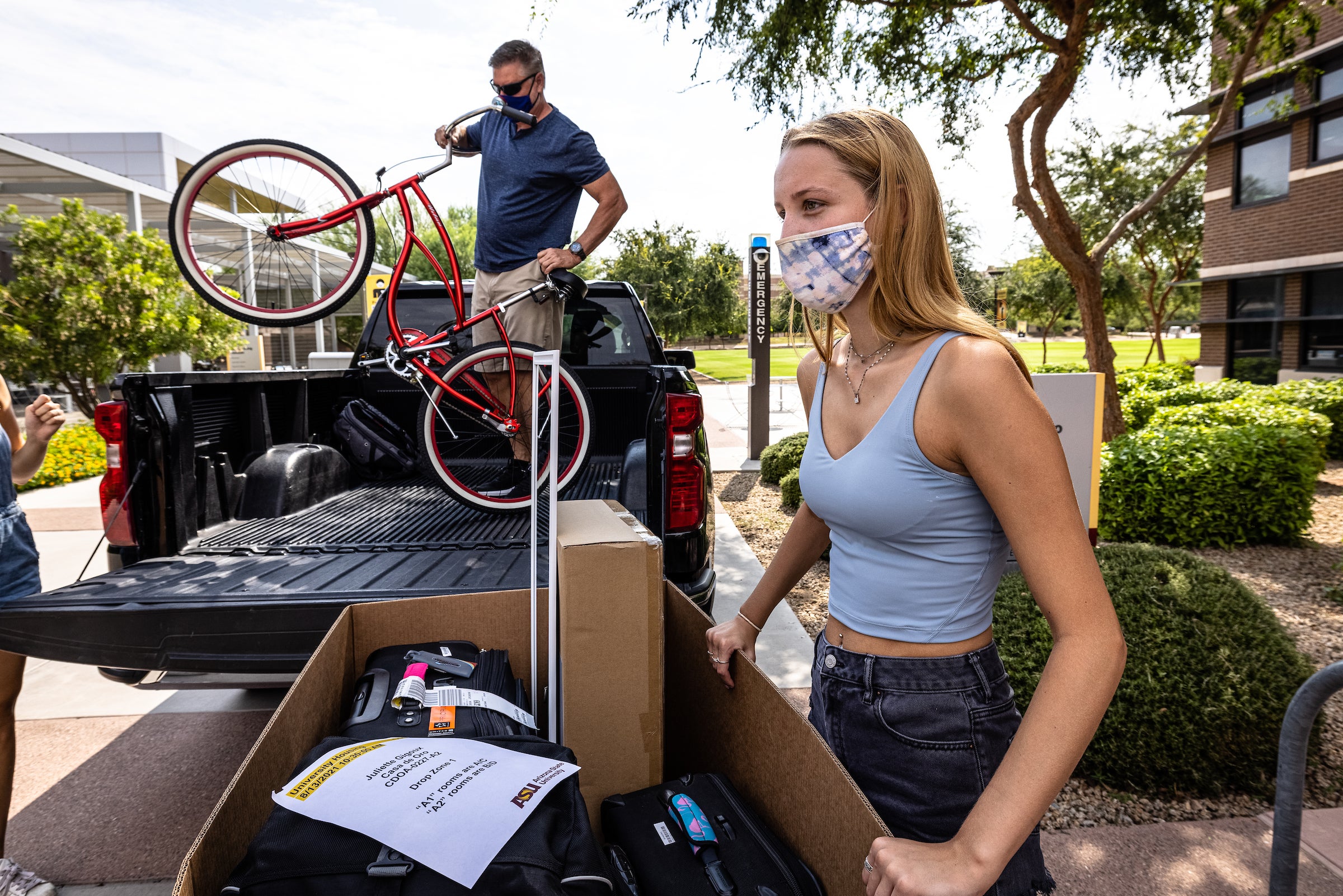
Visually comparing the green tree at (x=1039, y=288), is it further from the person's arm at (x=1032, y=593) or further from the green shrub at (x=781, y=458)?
the person's arm at (x=1032, y=593)

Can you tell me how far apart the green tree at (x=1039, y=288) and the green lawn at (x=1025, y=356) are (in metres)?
5.17

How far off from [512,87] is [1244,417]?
25.9 ft

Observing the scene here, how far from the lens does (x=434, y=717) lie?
1611 millimetres

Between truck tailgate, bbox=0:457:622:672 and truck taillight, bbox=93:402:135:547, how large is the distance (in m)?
0.19

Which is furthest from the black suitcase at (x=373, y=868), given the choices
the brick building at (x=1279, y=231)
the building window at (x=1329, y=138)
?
the building window at (x=1329, y=138)

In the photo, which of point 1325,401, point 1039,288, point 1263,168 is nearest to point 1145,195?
point 1263,168

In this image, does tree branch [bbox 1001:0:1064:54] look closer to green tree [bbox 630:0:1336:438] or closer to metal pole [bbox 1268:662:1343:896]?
green tree [bbox 630:0:1336:438]

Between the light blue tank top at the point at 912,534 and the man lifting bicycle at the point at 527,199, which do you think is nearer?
the light blue tank top at the point at 912,534

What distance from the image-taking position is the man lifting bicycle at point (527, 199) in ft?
11.5

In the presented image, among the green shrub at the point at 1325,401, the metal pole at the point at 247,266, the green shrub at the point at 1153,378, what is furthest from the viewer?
the green shrub at the point at 1153,378

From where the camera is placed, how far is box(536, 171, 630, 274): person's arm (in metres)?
3.64

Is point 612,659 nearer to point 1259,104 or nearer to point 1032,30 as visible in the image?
point 1032,30

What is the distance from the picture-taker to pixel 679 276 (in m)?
28.2

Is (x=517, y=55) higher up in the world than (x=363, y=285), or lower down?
higher up
